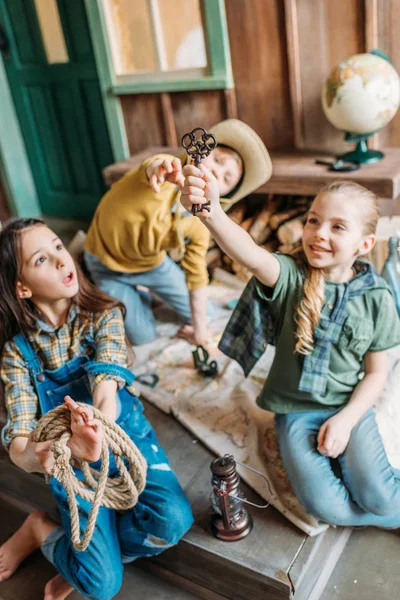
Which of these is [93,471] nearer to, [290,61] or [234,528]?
[234,528]

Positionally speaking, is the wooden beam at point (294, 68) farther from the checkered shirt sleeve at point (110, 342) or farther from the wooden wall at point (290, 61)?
the checkered shirt sleeve at point (110, 342)

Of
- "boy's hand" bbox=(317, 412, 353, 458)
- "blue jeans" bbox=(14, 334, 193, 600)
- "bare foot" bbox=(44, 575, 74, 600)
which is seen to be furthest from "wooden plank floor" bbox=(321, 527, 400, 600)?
"bare foot" bbox=(44, 575, 74, 600)

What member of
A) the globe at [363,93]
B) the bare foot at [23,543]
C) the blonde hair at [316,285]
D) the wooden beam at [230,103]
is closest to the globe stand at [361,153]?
the globe at [363,93]

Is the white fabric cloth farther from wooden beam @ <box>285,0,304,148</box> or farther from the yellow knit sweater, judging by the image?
wooden beam @ <box>285,0,304,148</box>

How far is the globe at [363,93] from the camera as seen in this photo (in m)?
2.17

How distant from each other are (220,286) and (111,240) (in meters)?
0.78

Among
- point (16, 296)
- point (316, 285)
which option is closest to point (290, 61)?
point (316, 285)

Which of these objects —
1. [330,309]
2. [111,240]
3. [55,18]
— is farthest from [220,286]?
[55,18]

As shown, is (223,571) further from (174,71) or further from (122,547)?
(174,71)

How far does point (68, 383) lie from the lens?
1569 mm

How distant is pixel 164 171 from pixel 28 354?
64 centimetres

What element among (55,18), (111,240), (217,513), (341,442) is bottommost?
(217,513)

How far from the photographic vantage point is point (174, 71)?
2.96 meters

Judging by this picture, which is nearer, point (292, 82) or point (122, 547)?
point (122, 547)
